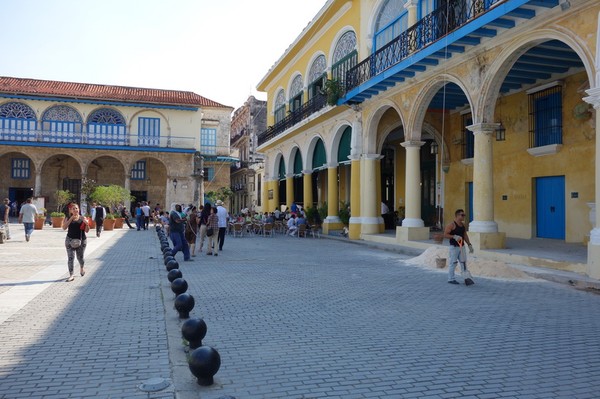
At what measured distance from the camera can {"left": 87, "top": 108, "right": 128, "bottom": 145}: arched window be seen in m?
35.5

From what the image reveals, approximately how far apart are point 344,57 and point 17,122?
26.3 m

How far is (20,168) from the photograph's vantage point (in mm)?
35719

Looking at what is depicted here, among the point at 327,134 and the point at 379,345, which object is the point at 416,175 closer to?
the point at 327,134

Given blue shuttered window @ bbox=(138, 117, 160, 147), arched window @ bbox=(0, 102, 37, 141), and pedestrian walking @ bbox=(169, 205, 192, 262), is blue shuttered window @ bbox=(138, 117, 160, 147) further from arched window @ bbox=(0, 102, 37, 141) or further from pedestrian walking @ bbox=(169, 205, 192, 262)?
pedestrian walking @ bbox=(169, 205, 192, 262)

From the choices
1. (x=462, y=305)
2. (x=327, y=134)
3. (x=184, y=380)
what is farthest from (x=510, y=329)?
(x=327, y=134)

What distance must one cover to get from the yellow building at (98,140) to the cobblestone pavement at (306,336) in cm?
2753

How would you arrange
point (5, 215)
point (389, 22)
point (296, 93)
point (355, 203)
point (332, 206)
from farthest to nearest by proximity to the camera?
point (296, 93), point (332, 206), point (355, 203), point (5, 215), point (389, 22)

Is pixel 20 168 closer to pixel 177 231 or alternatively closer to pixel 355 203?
pixel 355 203

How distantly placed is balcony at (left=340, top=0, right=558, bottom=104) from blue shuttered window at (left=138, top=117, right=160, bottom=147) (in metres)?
23.1

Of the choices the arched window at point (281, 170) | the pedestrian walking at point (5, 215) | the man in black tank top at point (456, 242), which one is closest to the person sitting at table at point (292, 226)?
the arched window at point (281, 170)

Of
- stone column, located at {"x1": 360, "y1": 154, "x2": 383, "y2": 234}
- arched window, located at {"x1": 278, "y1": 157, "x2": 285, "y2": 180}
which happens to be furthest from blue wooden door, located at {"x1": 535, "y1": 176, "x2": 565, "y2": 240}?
arched window, located at {"x1": 278, "y1": 157, "x2": 285, "y2": 180}

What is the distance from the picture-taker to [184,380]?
12.7ft

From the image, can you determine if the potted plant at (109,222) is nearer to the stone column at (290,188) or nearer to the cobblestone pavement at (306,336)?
the stone column at (290,188)

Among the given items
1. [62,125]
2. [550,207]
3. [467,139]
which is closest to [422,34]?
[467,139]
